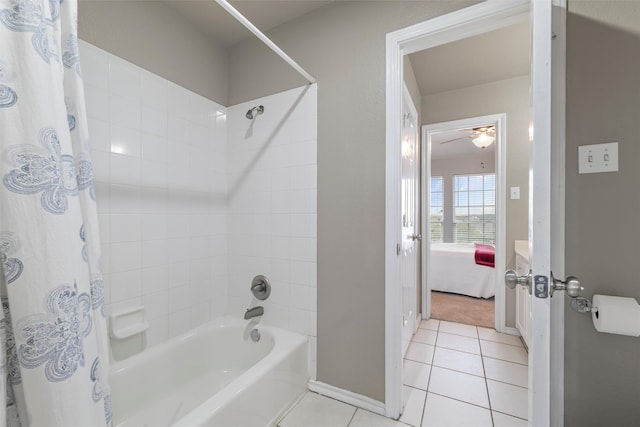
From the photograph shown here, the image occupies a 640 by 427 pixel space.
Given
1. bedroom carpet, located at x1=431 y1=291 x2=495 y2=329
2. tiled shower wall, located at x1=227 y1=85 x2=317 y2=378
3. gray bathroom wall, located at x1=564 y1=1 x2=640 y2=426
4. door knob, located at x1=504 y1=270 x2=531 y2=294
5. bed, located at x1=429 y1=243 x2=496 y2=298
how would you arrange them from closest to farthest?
door knob, located at x1=504 y1=270 x2=531 y2=294 < gray bathroom wall, located at x1=564 y1=1 x2=640 y2=426 < tiled shower wall, located at x1=227 y1=85 x2=317 y2=378 < bedroom carpet, located at x1=431 y1=291 x2=495 y2=329 < bed, located at x1=429 y1=243 x2=496 y2=298

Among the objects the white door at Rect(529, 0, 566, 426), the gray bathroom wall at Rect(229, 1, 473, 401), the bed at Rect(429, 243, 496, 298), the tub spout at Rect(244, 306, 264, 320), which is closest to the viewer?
the white door at Rect(529, 0, 566, 426)

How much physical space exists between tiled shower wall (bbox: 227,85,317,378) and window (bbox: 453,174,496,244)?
18.3 ft

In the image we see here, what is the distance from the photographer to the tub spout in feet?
6.07

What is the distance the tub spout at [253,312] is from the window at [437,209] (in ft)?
18.1

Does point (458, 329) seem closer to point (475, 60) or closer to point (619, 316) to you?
point (619, 316)

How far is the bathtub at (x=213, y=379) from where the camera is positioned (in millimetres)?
1196

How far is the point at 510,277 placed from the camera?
0.88 metres

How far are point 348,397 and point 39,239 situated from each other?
166cm

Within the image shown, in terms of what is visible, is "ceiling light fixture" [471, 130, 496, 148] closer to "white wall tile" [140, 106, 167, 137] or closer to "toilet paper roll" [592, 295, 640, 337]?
"toilet paper roll" [592, 295, 640, 337]

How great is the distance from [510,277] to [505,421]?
3.82 ft

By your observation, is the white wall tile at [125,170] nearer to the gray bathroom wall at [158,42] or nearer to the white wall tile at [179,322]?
the gray bathroom wall at [158,42]

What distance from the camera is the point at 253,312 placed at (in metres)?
1.85

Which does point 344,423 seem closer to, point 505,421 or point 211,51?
point 505,421

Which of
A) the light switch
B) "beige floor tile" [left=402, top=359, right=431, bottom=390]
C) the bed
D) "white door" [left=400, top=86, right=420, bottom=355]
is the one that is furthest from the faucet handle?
the bed
